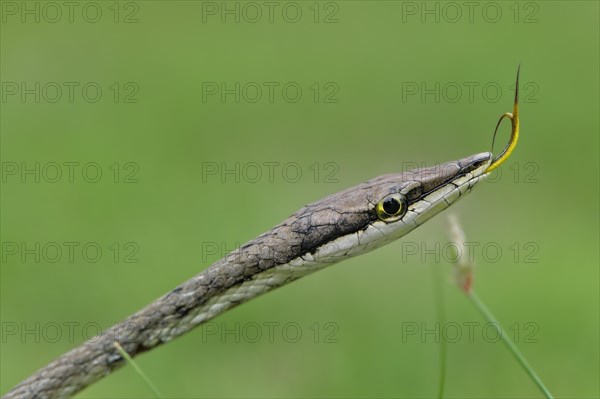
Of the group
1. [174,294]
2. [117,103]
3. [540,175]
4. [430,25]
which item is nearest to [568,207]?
[540,175]

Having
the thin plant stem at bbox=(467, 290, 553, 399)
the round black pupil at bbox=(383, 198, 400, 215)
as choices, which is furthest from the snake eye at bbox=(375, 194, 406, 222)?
the thin plant stem at bbox=(467, 290, 553, 399)

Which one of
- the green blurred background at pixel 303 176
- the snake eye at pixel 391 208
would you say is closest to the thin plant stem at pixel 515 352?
the snake eye at pixel 391 208

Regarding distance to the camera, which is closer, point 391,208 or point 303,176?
point 391,208

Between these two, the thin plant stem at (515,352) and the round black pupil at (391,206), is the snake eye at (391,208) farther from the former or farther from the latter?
the thin plant stem at (515,352)

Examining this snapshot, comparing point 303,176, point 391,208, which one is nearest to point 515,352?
point 391,208

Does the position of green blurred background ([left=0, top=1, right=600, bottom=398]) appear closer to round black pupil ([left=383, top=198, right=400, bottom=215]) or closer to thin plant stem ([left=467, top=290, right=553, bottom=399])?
round black pupil ([left=383, top=198, right=400, bottom=215])

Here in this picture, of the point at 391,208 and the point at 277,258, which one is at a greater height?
the point at 391,208

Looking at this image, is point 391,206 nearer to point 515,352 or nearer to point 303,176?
point 515,352
